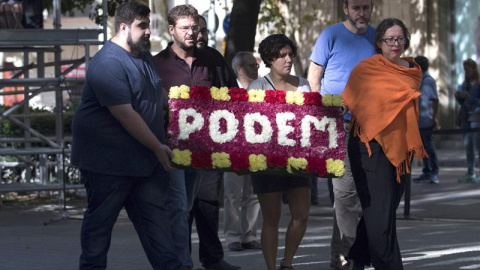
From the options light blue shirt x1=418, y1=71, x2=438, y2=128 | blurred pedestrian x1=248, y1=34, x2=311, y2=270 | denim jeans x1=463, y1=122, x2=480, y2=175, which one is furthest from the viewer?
denim jeans x1=463, y1=122, x2=480, y2=175

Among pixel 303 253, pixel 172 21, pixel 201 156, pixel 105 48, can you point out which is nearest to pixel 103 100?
Result: pixel 105 48

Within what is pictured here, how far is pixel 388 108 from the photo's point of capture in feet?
26.5

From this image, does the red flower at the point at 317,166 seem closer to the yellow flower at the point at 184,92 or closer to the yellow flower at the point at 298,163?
the yellow flower at the point at 298,163

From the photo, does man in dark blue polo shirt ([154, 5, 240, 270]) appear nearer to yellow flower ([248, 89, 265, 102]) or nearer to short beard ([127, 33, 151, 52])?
yellow flower ([248, 89, 265, 102])

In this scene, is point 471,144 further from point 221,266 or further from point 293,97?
point 293,97

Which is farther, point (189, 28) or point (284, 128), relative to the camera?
point (189, 28)

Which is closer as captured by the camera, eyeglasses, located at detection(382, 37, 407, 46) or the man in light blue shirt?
eyeglasses, located at detection(382, 37, 407, 46)

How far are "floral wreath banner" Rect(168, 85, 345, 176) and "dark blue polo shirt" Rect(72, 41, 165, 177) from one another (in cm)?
61

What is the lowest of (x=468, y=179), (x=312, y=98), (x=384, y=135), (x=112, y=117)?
(x=468, y=179)

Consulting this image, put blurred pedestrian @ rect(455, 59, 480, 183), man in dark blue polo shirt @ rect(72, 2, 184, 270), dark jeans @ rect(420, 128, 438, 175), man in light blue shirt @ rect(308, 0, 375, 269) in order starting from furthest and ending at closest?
dark jeans @ rect(420, 128, 438, 175), blurred pedestrian @ rect(455, 59, 480, 183), man in light blue shirt @ rect(308, 0, 375, 269), man in dark blue polo shirt @ rect(72, 2, 184, 270)

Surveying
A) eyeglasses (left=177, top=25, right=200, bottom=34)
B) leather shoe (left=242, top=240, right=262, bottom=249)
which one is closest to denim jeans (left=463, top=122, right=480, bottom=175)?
leather shoe (left=242, top=240, right=262, bottom=249)

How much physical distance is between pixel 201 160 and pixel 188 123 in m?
0.27

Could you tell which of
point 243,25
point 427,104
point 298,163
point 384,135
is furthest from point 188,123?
point 427,104

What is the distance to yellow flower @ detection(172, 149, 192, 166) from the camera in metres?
7.98
